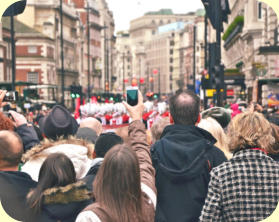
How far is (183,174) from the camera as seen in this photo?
4.68 meters

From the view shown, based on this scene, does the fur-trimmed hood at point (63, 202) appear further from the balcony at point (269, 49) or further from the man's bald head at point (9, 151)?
the balcony at point (269, 49)

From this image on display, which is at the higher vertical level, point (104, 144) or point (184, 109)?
point (184, 109)

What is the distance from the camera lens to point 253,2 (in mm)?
39562

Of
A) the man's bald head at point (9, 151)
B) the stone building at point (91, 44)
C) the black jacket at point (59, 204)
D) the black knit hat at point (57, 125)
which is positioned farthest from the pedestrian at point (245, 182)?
the stone building at point (91, 44)

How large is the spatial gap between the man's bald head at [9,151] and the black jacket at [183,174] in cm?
105

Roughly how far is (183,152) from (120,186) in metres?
1.12

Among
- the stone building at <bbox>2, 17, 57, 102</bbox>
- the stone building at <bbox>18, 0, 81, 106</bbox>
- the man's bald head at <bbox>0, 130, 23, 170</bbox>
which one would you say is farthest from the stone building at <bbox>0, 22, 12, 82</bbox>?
the man's bald head at <bbox>0, 130, 23, 170</bbox>

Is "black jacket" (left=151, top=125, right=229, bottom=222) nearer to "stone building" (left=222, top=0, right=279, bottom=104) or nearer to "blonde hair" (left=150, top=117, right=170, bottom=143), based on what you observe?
"blonde hair" (left=150, top=117, right=170, bottom=143)

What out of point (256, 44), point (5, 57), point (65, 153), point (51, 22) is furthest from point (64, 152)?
point (51, 22)

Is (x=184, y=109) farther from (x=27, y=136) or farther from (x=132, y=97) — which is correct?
(x=27, y=136)

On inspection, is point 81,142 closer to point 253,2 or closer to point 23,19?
point 253,2

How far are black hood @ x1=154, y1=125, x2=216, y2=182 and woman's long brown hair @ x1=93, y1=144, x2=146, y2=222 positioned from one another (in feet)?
3.11

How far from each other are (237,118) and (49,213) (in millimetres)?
1571

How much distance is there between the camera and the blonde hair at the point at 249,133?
460 cm
